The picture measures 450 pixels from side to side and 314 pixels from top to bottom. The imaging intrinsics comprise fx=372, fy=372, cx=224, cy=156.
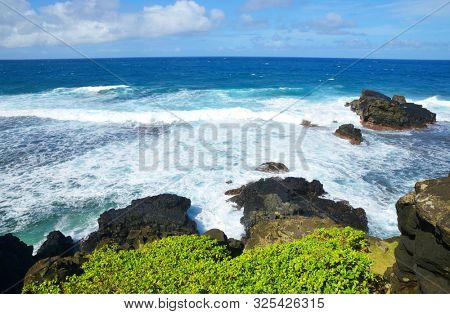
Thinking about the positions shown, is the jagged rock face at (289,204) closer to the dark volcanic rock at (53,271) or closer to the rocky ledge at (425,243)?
the rocky ledge at (425,243)

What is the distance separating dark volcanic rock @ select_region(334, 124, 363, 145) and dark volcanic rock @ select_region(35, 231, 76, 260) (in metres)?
18.4

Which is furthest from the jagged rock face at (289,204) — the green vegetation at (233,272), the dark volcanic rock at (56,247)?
the dark volcanic rock at (56,247)

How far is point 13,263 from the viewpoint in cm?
1059

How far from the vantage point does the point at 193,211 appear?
15.5 m

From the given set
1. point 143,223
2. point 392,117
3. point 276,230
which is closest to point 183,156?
point 143,223

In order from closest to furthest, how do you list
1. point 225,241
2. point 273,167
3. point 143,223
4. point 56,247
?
point 225,241 → point 56,247 → point 143,223 → point 273,167

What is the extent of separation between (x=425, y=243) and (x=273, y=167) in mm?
12105

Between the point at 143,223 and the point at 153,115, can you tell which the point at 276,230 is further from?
the point at 153,115

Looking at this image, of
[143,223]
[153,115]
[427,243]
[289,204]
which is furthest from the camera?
[153,115]

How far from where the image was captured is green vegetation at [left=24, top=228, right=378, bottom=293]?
625cm

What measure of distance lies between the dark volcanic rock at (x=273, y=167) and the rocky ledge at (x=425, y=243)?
1103 cm

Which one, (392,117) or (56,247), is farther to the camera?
(392,117)

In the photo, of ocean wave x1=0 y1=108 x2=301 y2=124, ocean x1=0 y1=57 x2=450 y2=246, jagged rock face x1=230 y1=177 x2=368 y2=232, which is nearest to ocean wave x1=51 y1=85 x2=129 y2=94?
ocean x1=0 y1=57 x2=450 y2=246

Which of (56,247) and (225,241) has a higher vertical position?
(225,241)
